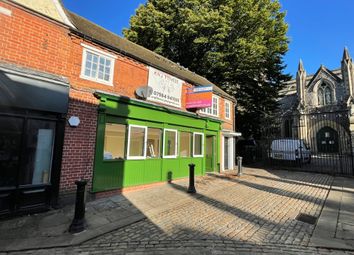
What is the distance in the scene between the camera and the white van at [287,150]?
17047mm

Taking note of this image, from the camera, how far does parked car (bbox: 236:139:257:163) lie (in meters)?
20.6

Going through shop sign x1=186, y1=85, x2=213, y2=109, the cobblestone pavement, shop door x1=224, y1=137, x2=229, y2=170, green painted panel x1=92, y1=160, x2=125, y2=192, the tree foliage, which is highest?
the tree foliage

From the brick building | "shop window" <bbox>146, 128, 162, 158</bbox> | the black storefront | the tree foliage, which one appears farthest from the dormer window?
the black storefront

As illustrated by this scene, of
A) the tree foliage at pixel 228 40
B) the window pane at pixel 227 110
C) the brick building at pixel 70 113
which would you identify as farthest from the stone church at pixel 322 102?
the brick building at pixel 70 113

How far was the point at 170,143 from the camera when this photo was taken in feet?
33.0

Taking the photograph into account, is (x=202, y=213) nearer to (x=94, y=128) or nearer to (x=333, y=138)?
(x=94, y=128)

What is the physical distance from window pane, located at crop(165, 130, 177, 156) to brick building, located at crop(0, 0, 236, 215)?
47 millimetres

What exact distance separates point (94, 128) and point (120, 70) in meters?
2.63

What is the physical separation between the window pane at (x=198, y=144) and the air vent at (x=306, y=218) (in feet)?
20.8

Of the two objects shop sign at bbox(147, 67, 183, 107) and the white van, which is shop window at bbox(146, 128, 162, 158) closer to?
shop sign at bbox(147, 67, 183, 107)

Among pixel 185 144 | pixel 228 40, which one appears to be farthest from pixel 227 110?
pixel 228 40

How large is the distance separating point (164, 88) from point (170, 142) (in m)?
2.60

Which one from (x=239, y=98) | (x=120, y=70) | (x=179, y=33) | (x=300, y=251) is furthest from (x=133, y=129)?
(x=239, y=98)

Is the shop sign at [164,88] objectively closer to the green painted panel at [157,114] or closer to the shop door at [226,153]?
the green painted panel at [157,114]
